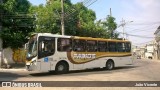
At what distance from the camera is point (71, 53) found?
23953mm

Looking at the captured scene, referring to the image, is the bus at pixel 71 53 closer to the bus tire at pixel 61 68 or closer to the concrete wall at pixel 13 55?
the bus tire at pixel 61 68

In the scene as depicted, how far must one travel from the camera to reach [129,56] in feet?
98.8

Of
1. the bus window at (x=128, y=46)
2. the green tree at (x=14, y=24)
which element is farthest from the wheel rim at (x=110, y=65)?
the green tree at (x=14, y=24)

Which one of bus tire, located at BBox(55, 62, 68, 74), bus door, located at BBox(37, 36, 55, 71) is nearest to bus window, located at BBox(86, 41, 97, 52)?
bus tire, located at BBox(55, 62, 68, 74)

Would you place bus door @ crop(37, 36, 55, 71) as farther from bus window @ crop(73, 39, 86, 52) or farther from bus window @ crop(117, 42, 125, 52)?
bus window @ crop(117, 42, 125, 52)

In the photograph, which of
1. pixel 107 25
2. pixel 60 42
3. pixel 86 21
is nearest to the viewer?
pixel 60 42

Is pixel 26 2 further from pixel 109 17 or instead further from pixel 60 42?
pixel 109 17

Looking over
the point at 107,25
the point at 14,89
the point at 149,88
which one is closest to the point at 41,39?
the point at 14,89

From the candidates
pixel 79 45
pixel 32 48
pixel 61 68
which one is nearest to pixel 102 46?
pixel 79 45

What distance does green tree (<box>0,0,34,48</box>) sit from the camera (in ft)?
107

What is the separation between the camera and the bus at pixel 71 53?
21812 mm

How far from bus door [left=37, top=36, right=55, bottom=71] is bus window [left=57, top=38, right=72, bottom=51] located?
68 cm

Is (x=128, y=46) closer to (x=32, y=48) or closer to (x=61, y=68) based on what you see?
(x=61, y=68)

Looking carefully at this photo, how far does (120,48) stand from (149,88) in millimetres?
14937
